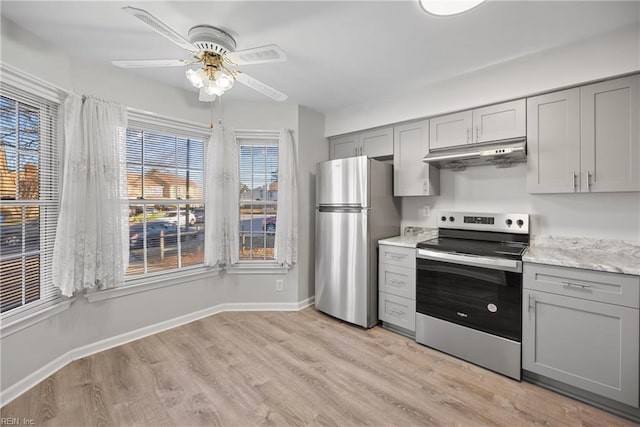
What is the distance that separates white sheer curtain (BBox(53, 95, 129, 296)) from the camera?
2104mm

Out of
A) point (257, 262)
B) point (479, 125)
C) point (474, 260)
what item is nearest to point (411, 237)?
point (474, 260)

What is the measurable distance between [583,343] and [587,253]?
721 millimetres

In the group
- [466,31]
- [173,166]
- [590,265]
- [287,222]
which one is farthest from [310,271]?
[466,31]

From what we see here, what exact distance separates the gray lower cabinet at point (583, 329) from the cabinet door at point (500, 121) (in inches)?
44.7

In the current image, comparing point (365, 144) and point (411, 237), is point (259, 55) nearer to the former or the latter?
point (365, 144)

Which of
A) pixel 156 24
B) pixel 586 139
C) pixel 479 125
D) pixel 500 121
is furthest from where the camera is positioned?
pixel 479 125

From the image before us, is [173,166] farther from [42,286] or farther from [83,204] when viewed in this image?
[42,286]

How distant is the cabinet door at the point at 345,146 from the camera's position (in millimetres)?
3469

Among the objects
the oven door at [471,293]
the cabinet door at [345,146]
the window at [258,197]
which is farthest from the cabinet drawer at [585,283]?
the window at [258,197]

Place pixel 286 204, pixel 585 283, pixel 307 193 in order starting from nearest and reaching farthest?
pixel 585 283
pixel 286 204
pixel 307 193

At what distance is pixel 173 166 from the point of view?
2.94 metres

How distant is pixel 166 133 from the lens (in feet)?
9.39

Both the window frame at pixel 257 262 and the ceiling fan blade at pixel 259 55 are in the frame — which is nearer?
the ceiling fan blade at pixel 259 55

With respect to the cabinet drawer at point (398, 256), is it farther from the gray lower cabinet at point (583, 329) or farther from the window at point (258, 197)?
the window at point (258, 197)
